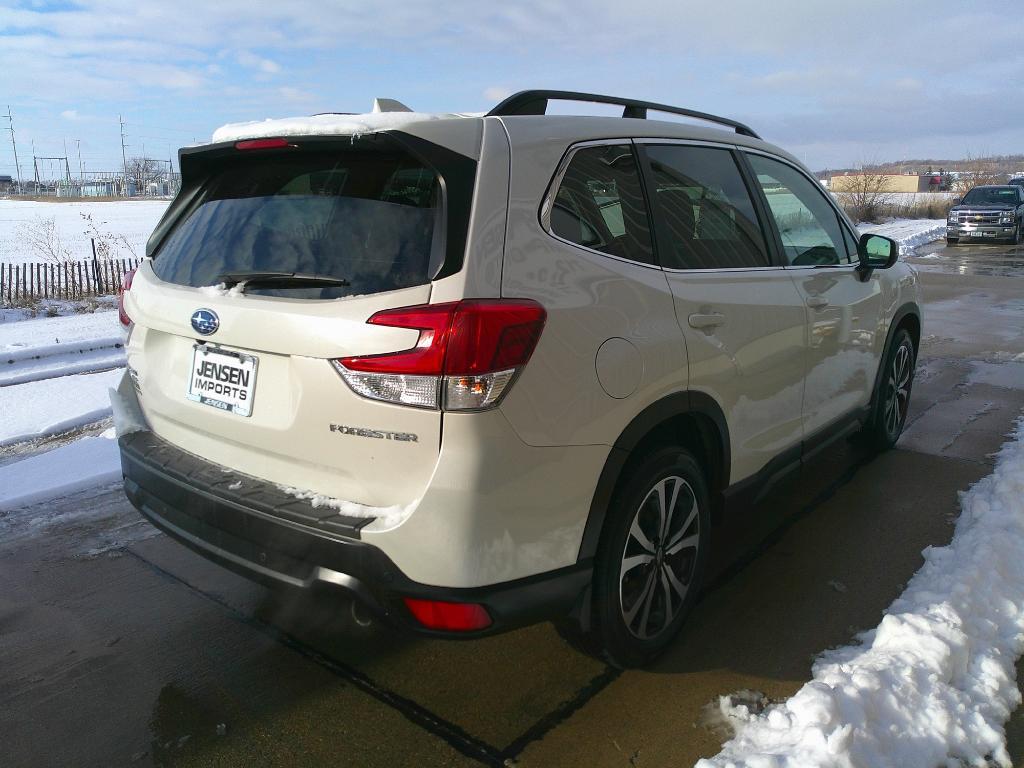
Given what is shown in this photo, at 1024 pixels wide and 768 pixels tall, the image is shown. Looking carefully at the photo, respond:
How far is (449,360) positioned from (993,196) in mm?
28278

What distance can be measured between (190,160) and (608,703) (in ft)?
7.81

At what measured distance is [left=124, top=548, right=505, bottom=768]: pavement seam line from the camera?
250 centimetres

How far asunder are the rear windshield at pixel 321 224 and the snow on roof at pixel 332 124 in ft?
0.26

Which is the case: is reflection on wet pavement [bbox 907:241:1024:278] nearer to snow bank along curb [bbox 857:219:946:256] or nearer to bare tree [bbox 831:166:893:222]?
snow bank along curb [bbox 857:219:946:256]

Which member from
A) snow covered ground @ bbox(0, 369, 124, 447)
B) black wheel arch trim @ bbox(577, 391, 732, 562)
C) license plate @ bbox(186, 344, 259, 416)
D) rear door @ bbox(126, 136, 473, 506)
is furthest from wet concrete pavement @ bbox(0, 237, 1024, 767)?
snow covered ground @ bbox(0, 369, 124, 447)

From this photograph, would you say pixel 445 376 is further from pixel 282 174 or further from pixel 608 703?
pixel 608 703

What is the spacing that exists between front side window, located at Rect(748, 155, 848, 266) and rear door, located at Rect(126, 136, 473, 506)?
208 centimetres

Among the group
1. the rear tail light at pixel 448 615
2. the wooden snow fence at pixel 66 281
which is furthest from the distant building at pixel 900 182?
the rear tail light at pixel 448 615

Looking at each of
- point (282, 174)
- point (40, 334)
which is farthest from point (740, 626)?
point (40, 334)

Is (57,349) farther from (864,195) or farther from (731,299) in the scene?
(864,195)

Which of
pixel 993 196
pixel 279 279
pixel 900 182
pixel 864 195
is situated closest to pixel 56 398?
pixel 279 279

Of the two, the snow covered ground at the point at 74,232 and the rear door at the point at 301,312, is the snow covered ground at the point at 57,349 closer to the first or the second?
the snow covered ground at the point at 74,232

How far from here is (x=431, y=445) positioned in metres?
2.17

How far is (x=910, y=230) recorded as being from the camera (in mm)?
28250
